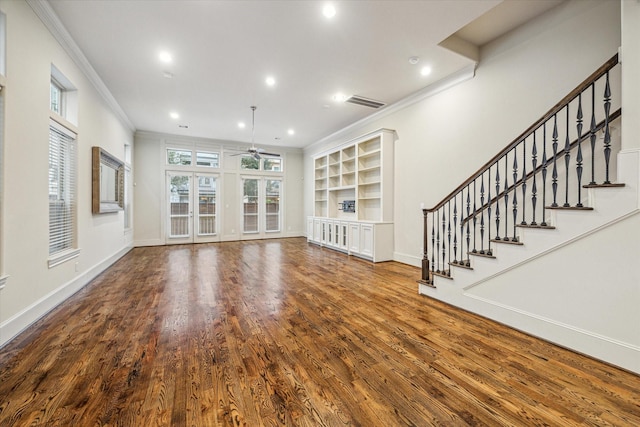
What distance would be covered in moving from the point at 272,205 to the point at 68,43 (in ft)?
22.5

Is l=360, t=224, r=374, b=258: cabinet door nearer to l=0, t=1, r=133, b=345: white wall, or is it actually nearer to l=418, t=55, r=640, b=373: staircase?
l=418, t=55, r=640, b=373: staircase

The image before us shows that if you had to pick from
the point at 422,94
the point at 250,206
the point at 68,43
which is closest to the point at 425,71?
the point at 422,94

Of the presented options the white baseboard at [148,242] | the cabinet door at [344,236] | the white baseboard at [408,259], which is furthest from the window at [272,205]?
the white baseboard at [408,259]

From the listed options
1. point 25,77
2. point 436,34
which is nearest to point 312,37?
point 436,34

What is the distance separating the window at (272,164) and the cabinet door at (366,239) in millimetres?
4945

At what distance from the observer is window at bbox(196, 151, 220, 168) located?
877 cm

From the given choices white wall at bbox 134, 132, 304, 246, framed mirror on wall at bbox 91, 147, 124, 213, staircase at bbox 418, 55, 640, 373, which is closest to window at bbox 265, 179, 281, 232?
white wall at bbox 134, 132, 304, 246

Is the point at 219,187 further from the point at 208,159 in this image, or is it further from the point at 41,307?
the point at 41,307

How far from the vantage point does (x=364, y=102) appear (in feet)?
18.8

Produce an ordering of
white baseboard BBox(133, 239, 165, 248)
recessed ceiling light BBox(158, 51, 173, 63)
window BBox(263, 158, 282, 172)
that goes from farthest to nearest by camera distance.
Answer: window BBox(263, 158, 282, 172)
white baseboard BBox(133, 239, 165, 248)
recessed ceiling light BBox(158, 51, 173, 63)

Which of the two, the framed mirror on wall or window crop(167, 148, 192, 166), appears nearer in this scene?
the framed mirror on wall

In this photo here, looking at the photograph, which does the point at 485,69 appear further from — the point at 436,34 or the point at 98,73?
the point at 98,73

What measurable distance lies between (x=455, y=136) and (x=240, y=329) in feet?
14.4

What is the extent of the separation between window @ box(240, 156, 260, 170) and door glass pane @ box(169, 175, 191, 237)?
1.74 metres
